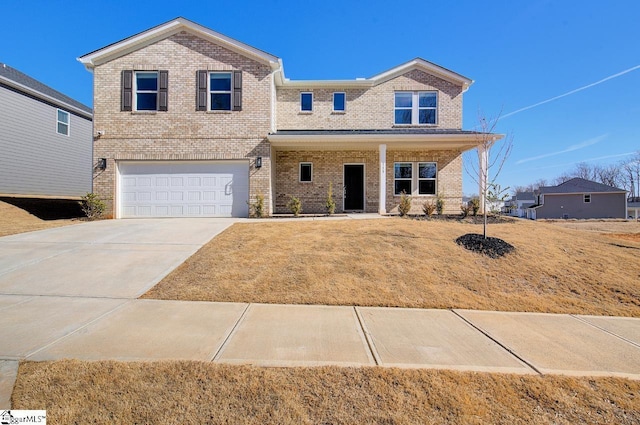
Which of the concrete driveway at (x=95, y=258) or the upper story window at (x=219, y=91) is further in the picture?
the upper story window at (x=219, y=91)

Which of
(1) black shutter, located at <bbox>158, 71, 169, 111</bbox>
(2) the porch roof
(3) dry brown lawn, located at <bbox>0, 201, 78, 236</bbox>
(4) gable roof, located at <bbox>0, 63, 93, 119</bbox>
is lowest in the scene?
(3) dry brown lawn, located at <bbox>0, 201, 78, 236</bbox>

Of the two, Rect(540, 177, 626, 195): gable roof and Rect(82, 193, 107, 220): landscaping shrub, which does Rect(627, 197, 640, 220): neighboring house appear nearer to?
Rect(540, 177, 626, 195): gable roof

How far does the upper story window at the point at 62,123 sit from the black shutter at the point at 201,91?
11.7 m

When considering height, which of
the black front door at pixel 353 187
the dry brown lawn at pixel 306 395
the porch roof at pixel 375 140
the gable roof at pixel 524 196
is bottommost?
the dry brown lawn at pixel 306 395

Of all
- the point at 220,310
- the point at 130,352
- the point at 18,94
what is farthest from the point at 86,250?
the point at 18,94

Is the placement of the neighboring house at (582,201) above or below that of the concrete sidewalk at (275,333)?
above

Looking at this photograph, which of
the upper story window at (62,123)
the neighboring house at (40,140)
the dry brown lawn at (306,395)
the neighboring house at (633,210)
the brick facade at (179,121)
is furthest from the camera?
the neighboring house at (633,210)

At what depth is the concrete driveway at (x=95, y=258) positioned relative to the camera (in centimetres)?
516

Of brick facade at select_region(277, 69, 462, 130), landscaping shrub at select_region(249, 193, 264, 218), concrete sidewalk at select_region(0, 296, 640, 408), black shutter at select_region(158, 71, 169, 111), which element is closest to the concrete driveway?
concrete sidewalk at select_region(0, 296, 640, 408)

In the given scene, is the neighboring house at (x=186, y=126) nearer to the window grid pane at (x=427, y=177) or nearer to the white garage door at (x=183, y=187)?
the white garage door at (x=183, y=187)

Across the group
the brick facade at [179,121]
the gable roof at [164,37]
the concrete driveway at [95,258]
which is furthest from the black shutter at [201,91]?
the concrete driveway at [95,258]

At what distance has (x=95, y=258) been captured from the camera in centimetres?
653

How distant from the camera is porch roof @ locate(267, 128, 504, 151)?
12414 mm

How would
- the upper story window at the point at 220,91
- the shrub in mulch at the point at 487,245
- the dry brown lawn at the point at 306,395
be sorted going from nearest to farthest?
1. the dry brown lawn at the point at 306,395
2. the shrub in mulch at the point at 487,245
3. the upper story window at the point at 220,91
